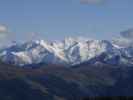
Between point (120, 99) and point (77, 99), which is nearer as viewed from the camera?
point (120, 99)

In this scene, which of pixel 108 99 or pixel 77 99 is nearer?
pixel 108 99

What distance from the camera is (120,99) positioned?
35.4m

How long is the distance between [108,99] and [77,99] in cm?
526

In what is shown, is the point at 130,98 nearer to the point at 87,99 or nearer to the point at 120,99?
the point at 120,99

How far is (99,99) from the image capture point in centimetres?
3525

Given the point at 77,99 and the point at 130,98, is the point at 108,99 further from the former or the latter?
the point at 77,99

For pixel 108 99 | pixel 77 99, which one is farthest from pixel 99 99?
pixel 77 99

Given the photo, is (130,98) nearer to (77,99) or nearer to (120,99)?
(120,99)

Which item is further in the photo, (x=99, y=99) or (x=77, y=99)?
(x=77, y=99)

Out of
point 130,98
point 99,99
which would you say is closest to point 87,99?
point 99,99

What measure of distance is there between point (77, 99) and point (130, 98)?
5.67 m

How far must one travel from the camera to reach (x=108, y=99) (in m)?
34.9

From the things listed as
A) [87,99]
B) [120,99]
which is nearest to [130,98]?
[120,99]

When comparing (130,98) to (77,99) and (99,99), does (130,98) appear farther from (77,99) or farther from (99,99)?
(77,99)
